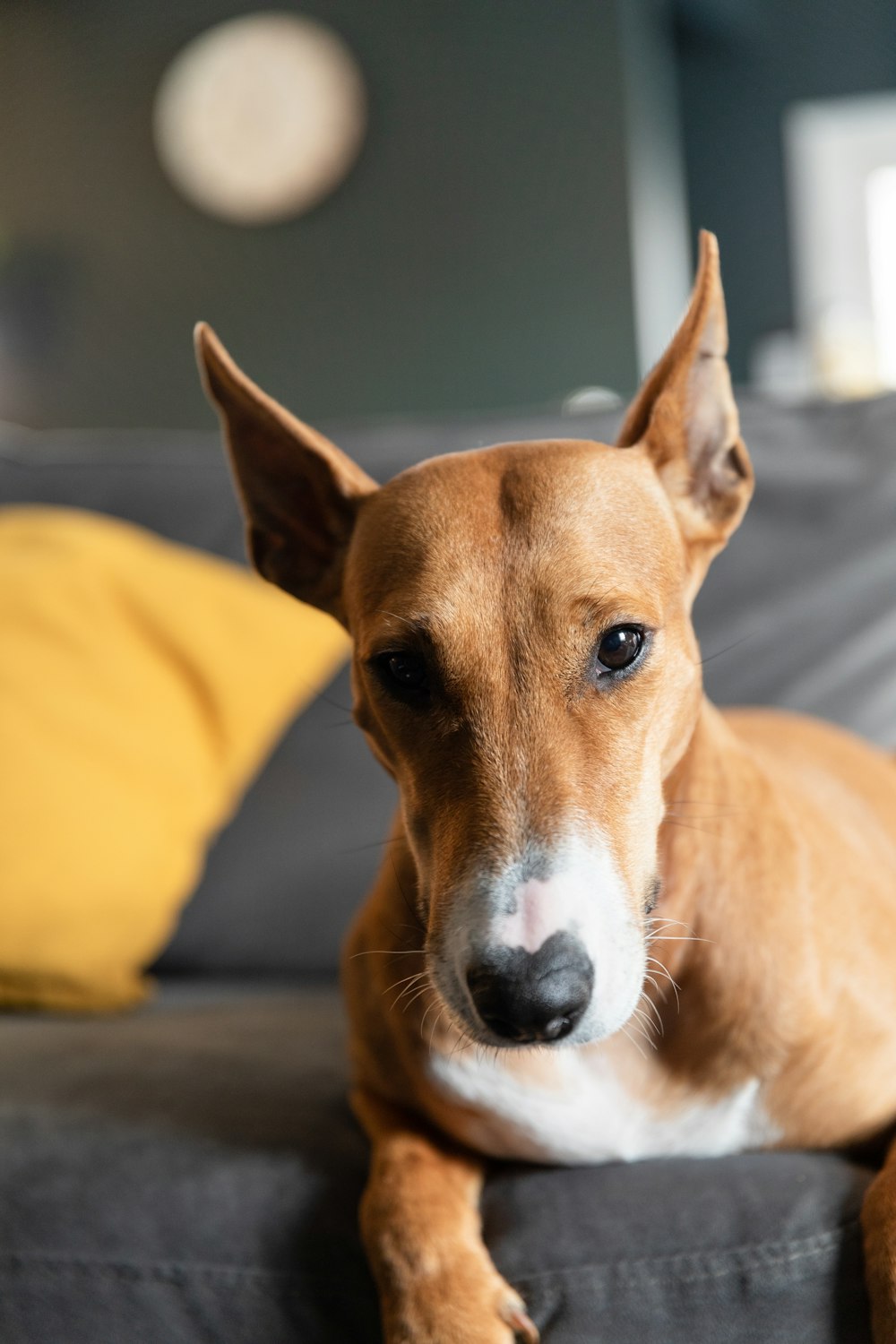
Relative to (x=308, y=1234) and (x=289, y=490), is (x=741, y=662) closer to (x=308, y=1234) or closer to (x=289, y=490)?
(x=289, y=490)

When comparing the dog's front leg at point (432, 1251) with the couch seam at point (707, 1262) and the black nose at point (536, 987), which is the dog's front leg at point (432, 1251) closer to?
the couch seam at point (707, 1262)

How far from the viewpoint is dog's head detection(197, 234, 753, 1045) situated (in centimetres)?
88

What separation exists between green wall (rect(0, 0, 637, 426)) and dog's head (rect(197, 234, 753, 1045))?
11.0ft

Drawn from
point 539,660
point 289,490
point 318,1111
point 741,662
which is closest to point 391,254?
point 741,662

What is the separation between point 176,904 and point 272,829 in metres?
0.19

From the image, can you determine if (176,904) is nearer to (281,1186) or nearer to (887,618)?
(281,1186)

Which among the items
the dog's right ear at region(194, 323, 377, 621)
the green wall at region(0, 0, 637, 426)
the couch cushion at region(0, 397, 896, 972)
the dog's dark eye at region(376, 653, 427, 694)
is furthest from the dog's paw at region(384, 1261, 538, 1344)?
the green wall at region(0, 0, 637, 426)

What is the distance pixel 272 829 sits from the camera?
1928mm

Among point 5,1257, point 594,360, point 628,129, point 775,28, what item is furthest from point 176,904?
point 775,28

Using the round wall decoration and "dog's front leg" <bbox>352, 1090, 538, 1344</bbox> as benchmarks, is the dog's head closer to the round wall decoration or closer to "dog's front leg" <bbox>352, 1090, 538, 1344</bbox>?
"dog's front leg" <bbox>352, 1090, 538, 1344</bbox>

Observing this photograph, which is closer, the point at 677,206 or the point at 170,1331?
the point at 170,1331

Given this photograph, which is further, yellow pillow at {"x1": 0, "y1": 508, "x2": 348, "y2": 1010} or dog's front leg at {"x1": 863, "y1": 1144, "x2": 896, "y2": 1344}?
yellow pillow at {"x1": 0, "y1": 508, "x2": 348, "y2": 1010}

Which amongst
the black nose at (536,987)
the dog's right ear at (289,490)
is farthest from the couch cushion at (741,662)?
the black nose at (536,987)

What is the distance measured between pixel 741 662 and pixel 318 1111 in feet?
3.23
